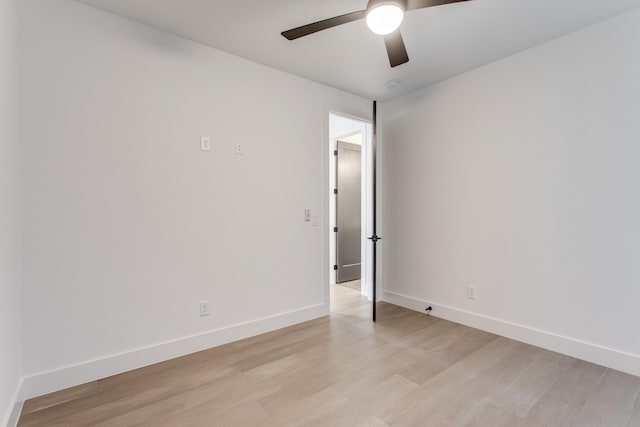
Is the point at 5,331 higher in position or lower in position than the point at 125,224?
lower

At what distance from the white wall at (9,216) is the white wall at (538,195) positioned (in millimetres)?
3301

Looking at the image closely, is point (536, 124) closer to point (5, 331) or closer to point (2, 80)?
point (2, 80)

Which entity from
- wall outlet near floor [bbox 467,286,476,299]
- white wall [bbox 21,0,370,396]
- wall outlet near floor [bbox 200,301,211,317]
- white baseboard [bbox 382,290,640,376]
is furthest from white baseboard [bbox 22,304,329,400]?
wall outlet near floor [bbox 467,286,476,299]

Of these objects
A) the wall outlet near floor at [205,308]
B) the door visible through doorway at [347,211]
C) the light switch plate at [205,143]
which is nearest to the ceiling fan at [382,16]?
the light switch plate at [205,143]

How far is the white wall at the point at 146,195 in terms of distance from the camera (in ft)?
6.12

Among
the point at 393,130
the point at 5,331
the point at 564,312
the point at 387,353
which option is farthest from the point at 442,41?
the point at 5,331

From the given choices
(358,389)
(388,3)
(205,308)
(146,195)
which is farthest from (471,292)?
(146,195)

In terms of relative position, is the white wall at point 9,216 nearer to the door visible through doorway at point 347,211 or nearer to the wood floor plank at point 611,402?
the wood floor plank at point 611,402

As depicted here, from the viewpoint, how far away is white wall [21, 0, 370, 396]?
1865mm

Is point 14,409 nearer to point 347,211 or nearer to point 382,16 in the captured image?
point 382,16

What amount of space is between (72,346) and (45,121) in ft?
4.78

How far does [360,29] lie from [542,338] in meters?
2.88

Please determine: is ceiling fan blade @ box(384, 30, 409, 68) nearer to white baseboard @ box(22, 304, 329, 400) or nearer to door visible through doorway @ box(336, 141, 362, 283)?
white baseboard @ box(22, 304, 329, 400)

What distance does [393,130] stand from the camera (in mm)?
3658
